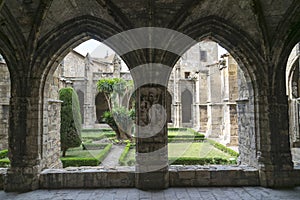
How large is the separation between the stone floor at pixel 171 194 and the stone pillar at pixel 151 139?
24 cm

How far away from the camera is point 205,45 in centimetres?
2828

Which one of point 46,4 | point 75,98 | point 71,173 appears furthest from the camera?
point 75,98

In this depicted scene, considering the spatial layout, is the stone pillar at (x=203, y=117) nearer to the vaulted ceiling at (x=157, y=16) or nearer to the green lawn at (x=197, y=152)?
the green lawn at (x=197, y=152)

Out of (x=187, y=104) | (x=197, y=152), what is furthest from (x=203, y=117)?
(x=197, y=152)

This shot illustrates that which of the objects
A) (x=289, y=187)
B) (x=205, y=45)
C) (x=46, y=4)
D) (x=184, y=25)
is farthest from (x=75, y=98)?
(x=205, y=45)

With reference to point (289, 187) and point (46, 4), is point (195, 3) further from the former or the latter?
point (289, 187)

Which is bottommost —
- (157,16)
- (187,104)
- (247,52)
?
(187,104)

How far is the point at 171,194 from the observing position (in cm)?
375

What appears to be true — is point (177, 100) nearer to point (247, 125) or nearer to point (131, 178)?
point (247, 125)

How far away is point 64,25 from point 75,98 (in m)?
3.80

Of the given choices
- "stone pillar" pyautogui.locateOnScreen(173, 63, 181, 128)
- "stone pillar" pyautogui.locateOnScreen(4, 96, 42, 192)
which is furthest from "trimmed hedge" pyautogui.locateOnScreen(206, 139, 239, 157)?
"stone pillar" pyautogui.locateOnScreen(173, 63, 181, 128)

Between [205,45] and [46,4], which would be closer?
[46,4]

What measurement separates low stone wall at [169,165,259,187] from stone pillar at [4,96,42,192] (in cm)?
265

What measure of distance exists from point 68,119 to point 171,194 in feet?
16.8
